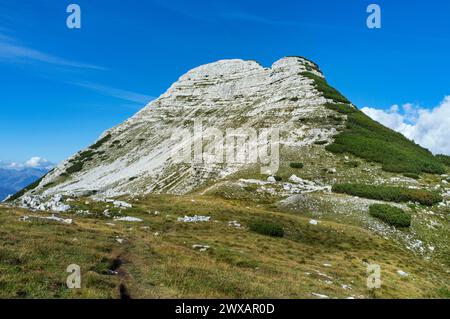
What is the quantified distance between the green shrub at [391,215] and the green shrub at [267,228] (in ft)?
50.0

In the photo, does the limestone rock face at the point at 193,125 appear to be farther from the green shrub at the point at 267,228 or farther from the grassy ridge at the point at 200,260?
the grassy ridge at the point at 200,260

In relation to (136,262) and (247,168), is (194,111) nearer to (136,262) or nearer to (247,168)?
(247,168)

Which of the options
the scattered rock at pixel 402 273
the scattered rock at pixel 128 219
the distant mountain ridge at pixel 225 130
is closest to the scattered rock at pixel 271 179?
the distant mountain ridge at pixel 225 130

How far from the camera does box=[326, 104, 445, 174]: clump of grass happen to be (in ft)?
214

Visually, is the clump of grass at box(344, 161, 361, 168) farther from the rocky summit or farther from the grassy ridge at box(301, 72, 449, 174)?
the grassy ridge at box(301, 72, 449, 174)

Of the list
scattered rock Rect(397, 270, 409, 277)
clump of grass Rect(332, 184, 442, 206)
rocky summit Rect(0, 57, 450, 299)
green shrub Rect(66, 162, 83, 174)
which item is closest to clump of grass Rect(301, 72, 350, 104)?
rocky summit Rect(0, 57, 450, 299)

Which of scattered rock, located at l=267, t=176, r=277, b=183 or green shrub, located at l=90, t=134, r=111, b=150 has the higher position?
green shrub, located at l=90, t=134, r=111, b=150

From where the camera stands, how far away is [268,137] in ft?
265

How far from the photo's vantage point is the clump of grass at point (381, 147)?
6538cm

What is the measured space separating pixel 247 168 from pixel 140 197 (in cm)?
2494

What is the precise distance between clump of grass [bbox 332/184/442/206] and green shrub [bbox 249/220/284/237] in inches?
838

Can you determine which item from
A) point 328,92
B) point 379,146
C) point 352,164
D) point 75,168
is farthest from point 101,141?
point 379,146

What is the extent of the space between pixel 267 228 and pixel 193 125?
75628 millimetres
